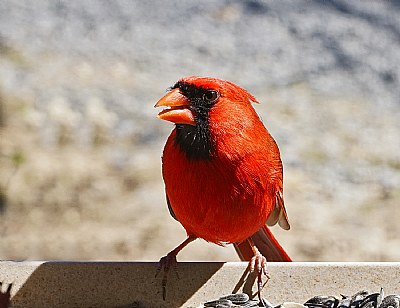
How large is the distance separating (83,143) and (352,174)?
5.90ft

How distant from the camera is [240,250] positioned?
2918 mm

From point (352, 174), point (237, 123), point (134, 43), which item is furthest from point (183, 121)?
point (134, 43)

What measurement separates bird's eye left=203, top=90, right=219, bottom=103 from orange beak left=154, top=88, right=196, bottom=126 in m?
0.06

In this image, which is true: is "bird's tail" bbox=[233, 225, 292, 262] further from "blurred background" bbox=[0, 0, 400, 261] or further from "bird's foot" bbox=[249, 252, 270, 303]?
"blurred background" bbox=[0, 0, 400, 261]

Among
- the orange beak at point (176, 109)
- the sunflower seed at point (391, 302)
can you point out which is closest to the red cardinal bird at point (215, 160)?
the orange beak at point (176, 109)

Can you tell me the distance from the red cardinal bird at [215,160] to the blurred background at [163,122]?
195cm

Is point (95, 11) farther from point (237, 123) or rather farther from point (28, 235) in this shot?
point (237, 123)

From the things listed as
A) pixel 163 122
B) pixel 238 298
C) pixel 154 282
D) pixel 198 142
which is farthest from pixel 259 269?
pixel 163 122

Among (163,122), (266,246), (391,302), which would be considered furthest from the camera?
(163,122)

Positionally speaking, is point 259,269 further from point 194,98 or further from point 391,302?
point 194,98

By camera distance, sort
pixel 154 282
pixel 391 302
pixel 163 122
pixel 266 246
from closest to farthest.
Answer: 1. pixel 391 302
2. pixel 154 282
3. pixel 266 246
4. pixel 163 122

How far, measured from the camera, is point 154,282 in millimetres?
2438

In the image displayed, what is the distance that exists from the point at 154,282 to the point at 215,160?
1.35 feet

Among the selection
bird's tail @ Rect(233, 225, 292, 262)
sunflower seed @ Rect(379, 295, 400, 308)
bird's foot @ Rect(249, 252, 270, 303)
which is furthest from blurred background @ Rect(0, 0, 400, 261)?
sunflower seed @ Rect(379, 295, 400, 308)
